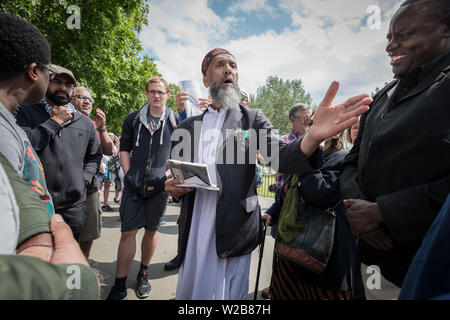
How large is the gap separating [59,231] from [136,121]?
7.35 ft

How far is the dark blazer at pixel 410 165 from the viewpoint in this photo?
969mm

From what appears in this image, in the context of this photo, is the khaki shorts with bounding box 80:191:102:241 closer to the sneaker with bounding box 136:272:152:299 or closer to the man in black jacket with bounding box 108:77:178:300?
the man in black jacket with bounding box 108:77:178:300

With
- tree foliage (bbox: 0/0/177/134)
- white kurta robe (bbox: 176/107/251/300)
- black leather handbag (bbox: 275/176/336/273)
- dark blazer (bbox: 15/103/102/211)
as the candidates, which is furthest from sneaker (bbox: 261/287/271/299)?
tree foliage (bbox: 0/0/177/134)

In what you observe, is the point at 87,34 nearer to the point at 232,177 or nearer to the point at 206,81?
the point at 206,81

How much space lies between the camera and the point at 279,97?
4081 centimetres

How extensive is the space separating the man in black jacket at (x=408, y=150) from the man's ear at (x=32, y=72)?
6.25ft

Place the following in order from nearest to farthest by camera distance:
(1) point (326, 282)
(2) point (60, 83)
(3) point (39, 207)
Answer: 1. (3) point (39, 207)
2. (1) point (326, 282)
3. (2) point (60, 83)

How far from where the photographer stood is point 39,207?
0.79 m

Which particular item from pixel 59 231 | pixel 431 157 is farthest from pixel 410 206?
pixel 59 231

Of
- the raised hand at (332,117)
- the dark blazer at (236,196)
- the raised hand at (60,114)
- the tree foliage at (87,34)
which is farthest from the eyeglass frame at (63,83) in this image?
the tree foliage at (87,34)

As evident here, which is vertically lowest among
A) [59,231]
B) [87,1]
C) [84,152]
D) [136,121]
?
[59,231]

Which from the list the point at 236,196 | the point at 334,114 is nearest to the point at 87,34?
the point at 236,196

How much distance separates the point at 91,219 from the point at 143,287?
1.11 metres
